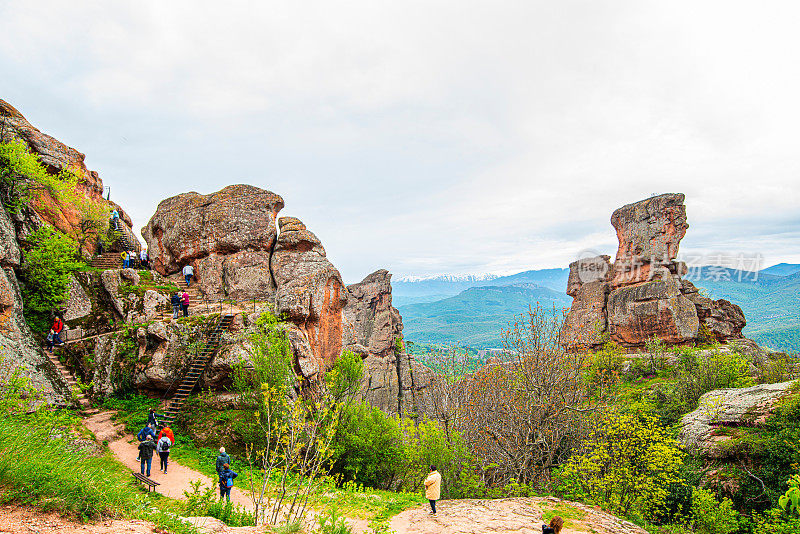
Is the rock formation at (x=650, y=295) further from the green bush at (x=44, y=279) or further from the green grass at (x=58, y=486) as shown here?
the green bush at (x=44, y=279)

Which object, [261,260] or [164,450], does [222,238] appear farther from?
[164,450]

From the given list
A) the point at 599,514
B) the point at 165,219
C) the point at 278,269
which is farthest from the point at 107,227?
the point at 599,514

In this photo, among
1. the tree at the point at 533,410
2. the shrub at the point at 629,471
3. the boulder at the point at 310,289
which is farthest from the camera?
the boulder at the point at 310,289

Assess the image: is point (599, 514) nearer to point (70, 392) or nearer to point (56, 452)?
point (56, 452)

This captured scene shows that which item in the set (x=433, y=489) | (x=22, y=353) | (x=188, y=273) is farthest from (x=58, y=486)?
(x=188, y=273)

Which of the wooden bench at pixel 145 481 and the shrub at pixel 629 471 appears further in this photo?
the shrub at pixel 629 471

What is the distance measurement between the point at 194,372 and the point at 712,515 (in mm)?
24675

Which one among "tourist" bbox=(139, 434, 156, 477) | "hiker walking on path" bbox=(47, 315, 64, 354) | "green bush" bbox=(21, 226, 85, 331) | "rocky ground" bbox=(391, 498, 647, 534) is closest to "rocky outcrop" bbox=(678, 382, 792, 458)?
"rocky ground" bbox=(391, 498, 647, 534)

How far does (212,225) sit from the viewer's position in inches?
1171

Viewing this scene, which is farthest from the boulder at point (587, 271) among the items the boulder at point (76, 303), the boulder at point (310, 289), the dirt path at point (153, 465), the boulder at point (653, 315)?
the boulder at point (76, 303)

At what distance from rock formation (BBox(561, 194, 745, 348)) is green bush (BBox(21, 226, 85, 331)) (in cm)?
4969

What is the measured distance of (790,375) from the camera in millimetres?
27203

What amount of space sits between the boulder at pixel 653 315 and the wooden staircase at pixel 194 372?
50.8m

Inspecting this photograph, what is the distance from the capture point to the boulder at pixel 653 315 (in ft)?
153
